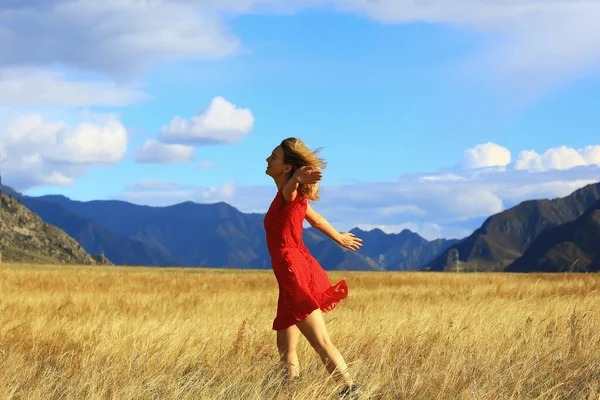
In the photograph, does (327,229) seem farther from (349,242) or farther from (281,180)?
(281,180)

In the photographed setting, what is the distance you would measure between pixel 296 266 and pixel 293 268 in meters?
0.03

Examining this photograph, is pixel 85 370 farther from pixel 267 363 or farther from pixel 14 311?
pixel 14 311

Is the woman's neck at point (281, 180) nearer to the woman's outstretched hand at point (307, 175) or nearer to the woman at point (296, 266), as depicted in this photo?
the woman at point (296, 266)

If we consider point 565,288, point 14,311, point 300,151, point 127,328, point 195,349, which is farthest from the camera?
point 565,288

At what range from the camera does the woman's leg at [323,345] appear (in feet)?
17.7

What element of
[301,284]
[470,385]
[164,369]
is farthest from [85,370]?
[470,385]

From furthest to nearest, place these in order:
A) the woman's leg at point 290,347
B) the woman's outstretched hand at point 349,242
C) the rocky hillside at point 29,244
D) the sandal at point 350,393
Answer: the rocky hillside at point 29,244 < the woman's outstretched hand at point 349,242 < the woman's leg at point 290,347 < the sandal at point 350,393

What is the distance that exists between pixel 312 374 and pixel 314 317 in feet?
3.38

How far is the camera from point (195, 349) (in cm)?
→ 761

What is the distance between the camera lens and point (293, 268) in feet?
17.9

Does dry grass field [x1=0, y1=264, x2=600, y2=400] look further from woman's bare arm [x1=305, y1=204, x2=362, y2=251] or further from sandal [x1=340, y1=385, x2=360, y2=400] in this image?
woman's bare arm [x1=305, y1=204, x2=362, y2=251]

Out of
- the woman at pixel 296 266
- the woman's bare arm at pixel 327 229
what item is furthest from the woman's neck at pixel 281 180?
the woman's bare arm at pixel 327 229

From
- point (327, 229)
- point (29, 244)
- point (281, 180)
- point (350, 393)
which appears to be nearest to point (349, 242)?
point (327, 229)

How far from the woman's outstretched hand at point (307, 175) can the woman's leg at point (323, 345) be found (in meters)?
1.07
